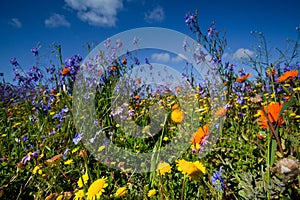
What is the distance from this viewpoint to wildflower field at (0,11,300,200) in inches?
37.0

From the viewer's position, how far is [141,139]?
2.26 metres

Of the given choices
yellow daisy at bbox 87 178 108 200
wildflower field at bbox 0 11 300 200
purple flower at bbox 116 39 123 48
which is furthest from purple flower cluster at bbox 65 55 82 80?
yellow daisy at bbox 87 178 108 200

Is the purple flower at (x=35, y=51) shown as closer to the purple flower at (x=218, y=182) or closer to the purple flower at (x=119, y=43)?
the purple flower at (x=119, y=43)

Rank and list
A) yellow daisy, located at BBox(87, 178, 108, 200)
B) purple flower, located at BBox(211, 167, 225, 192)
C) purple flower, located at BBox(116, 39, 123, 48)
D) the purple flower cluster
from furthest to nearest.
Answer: purple flower, located at BBox(116, 39, 123, 48) < the purple flower cluster < yellow daisy, located at BBox(87, 178, 108, 200) < purple flower, located at BBox(211, 167, 225, 192)

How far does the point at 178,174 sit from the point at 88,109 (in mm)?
1162

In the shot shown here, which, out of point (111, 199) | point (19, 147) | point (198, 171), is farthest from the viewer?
point (19, 147)

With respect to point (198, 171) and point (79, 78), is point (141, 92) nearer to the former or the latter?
point (79, 78)

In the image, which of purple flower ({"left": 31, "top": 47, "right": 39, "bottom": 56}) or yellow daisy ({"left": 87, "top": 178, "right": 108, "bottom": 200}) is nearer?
yellow daisy ({"left": 87, "top": 178, "right": 108, "bottom": 200})

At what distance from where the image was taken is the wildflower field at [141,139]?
94 cm

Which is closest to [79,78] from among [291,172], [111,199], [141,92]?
[141,92]

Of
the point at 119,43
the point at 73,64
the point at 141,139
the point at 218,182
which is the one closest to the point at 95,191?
the point at 218,182

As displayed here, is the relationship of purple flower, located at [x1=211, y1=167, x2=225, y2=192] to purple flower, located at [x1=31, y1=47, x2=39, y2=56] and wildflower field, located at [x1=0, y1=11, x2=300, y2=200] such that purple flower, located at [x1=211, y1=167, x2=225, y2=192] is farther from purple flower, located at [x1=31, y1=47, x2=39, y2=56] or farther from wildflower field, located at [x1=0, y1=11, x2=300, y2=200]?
purple flower, located at [x1=31, y1=47, x2=39, y2=56]

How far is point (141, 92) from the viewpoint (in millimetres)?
3654

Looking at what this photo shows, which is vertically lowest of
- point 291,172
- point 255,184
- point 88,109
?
point 255,184
